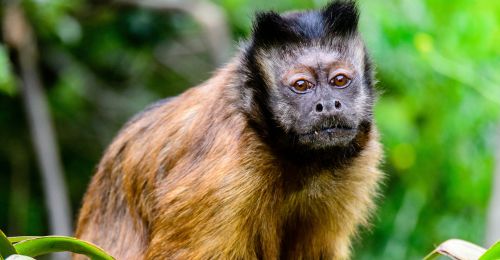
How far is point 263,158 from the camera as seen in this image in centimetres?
448

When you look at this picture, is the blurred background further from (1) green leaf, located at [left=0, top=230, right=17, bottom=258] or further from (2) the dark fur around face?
(1) green leaf, located at [left=0, top=230, right=17, bottom=258]

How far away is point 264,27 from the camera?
460 cm

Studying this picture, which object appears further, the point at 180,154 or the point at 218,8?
the point at 218,8

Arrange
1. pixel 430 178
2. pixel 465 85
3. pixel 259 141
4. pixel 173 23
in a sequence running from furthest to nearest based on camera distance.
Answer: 1. pixel 173 23
2. pixel 430 178
3. pixel 465 85
4. pixel 259 141

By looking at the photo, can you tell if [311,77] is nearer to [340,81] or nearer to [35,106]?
[340,81]

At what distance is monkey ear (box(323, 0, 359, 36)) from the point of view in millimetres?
4680

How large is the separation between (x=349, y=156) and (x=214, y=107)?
0.87 meters

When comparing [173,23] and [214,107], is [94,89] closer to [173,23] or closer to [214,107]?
[173,23]

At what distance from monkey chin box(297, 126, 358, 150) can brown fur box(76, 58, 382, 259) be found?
0.28 m

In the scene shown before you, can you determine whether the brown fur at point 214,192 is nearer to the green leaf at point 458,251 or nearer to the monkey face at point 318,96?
the monkey face at point 318,96

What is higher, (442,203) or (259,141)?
(259,141)

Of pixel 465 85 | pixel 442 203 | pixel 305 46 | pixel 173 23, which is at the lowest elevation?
pixel 442 203

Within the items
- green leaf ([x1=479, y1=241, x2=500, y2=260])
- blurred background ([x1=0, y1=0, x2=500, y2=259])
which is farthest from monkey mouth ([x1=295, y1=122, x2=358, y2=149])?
blurred background ([x1=0, y1=0, x2=500, y2=259])

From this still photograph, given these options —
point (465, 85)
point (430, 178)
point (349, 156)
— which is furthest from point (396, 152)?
point (349, 156)
